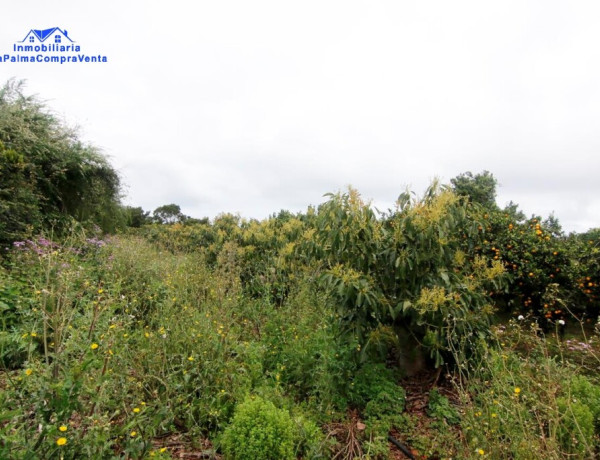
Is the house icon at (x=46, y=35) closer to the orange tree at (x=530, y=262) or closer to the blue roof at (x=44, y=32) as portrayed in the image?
the blue roof at (x=44, y=32)

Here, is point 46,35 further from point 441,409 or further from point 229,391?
point 441,409

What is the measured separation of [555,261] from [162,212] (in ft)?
97.0

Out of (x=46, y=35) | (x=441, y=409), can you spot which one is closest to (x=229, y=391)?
(x=441, y=409)

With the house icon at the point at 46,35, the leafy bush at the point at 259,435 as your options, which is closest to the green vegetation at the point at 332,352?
the leafy bush at the point at 259,435

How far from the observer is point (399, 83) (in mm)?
5574

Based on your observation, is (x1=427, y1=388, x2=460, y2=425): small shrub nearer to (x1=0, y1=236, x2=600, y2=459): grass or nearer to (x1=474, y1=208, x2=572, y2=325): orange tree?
(x1=0, y1=236, x2=600, y2=459): grass

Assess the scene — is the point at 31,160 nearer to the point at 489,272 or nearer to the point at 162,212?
the point at 489,272

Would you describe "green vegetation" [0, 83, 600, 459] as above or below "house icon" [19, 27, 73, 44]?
below

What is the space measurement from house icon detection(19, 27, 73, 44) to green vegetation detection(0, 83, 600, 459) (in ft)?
8.13

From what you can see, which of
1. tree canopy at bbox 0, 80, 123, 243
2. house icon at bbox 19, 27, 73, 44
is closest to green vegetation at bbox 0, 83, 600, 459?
tree canopy at bbox 0, 80, 123, 243

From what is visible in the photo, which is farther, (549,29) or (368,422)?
(549,29)

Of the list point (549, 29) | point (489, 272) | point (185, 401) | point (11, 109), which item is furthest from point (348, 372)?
point (11, 109)

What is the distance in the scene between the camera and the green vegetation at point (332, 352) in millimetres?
1709

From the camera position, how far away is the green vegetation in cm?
171
